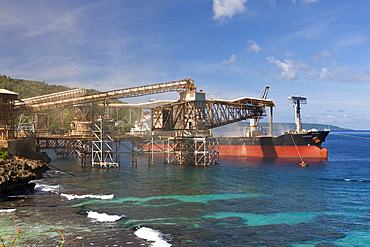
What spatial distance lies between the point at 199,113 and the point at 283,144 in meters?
29.8

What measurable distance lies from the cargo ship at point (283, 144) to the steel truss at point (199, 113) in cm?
752

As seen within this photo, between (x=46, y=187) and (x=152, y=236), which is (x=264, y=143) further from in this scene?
(x=152, y=236)

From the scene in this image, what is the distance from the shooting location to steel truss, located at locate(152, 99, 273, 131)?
63.3 meters

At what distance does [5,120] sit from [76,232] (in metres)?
47.5

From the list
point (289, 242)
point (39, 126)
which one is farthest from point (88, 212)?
point (39, 126)

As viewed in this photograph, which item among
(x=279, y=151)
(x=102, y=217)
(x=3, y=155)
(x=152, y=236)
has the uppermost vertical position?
(x=3, y=155)

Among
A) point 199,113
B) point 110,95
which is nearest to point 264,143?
point 199,113

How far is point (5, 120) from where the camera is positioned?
56750mm

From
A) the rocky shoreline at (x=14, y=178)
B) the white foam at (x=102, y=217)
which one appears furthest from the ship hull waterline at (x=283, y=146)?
the white foam at (x=102, y=217)

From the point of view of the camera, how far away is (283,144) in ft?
252

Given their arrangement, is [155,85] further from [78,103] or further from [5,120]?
[5,120]

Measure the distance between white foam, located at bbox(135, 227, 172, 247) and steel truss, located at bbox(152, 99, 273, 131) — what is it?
41257mm

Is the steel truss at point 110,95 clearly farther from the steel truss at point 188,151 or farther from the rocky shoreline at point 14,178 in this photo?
the rocky shoreline at point 14,178

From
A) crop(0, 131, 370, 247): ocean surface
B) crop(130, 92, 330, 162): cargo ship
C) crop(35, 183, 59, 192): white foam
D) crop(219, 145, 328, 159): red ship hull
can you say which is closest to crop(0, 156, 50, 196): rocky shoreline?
crop(35, 183, 59, 192): white foam
